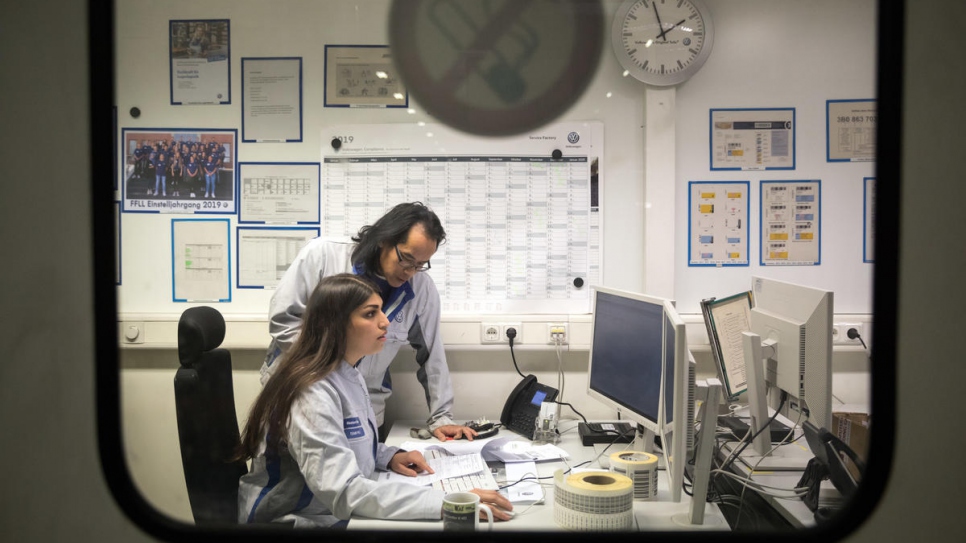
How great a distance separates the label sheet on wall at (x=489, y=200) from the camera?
2395 mm

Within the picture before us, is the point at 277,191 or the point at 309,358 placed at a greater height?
the point at 277,191

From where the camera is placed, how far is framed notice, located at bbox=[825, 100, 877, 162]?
230 centimetres

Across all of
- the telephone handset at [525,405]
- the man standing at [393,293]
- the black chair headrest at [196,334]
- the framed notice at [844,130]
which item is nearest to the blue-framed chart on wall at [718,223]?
the framed notice at [844,130]

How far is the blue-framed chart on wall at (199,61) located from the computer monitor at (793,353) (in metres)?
2.07

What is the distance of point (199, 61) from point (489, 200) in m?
1.22

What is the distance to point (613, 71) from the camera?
2326 millimetres

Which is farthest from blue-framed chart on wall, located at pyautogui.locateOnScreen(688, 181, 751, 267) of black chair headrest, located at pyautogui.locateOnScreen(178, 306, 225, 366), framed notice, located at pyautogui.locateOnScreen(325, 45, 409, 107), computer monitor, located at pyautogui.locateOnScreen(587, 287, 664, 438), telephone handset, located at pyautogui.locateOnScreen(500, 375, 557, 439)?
black chair headrest, located at pyautogui.locateOnScreen(178, 306, 225, 366)

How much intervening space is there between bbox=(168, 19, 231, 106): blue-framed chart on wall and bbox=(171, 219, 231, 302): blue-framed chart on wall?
1.58ft

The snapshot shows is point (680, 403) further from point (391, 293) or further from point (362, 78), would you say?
point (362, 78)

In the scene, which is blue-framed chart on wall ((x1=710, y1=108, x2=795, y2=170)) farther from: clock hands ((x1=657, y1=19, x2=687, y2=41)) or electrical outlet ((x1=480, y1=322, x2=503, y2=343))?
electrical outlet ((x1=480, y1=322, x2=503, y2=343))

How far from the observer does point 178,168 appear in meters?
2.34

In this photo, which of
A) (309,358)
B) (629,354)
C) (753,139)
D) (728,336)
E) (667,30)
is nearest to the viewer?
(309,358)

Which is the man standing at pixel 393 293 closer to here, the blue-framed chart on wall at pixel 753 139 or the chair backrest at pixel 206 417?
the chair backrest at pixel 206 417

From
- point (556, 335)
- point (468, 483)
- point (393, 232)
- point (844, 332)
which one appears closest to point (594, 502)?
point (468, 483)
